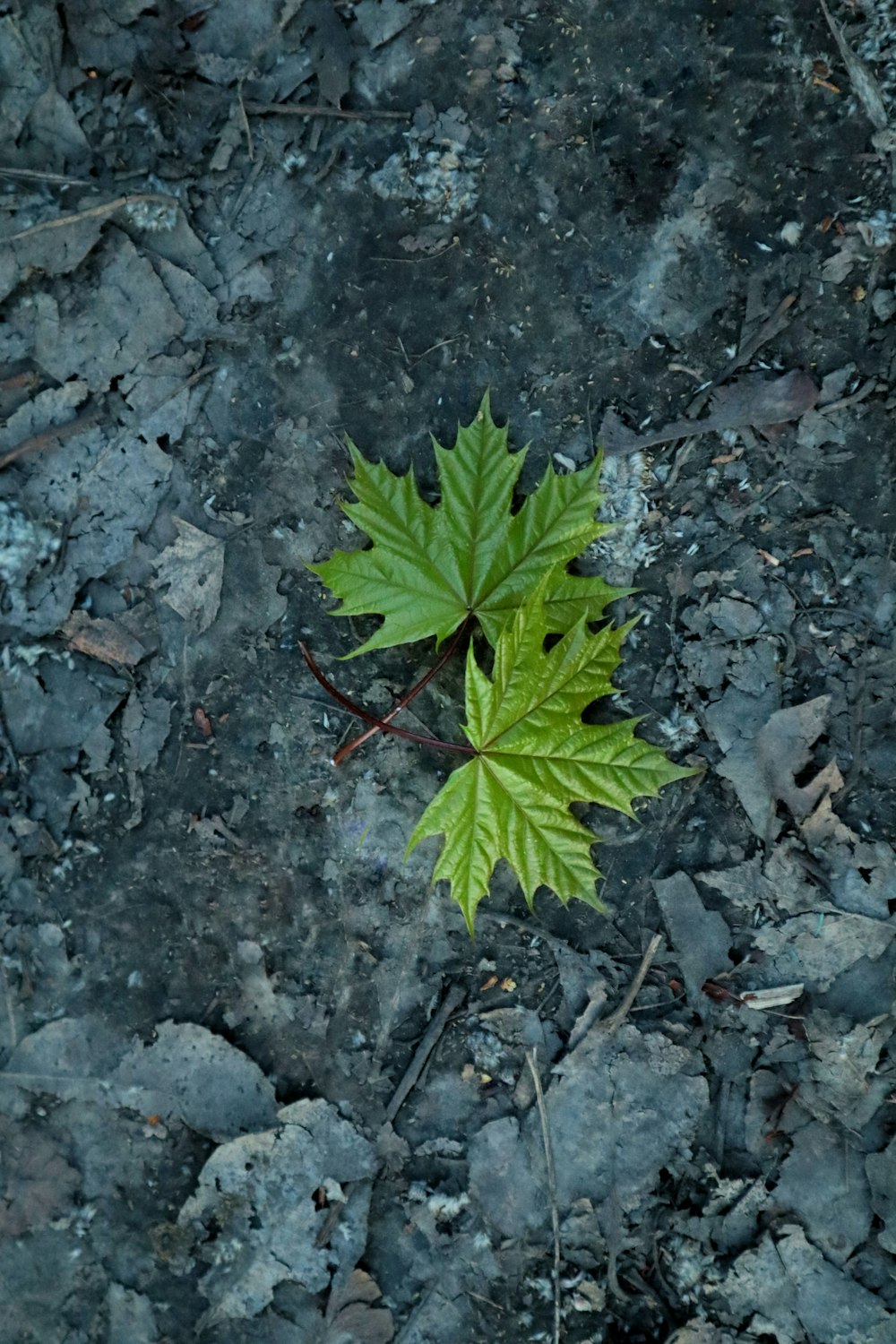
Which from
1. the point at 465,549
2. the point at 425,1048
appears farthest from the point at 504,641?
the point at 425,1048

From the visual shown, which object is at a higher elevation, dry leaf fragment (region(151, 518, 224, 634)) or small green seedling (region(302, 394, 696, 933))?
dry leaf fragment (region(151, 518, 224, 634))

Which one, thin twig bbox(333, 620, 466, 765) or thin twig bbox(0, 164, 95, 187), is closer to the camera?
thin twig bbox(333, 620, 466, 765)

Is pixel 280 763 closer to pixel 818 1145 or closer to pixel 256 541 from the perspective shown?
pixel 256 541

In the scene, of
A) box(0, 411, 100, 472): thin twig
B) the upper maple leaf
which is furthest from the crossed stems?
box(0, 411, 100, 472): thin twig

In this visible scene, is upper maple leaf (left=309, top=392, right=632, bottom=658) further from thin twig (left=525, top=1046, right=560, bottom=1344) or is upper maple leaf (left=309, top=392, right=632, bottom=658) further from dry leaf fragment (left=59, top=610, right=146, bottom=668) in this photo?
thin twig (left=525, top=1046, right=560, bottom=1344)

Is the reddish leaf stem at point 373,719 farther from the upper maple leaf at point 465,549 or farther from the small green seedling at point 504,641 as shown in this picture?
the upper maple leaf at point 465,549

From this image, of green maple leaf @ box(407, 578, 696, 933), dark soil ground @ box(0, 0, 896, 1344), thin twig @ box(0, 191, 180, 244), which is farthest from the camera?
thin twig @ box(0, 191, 180, 244)
